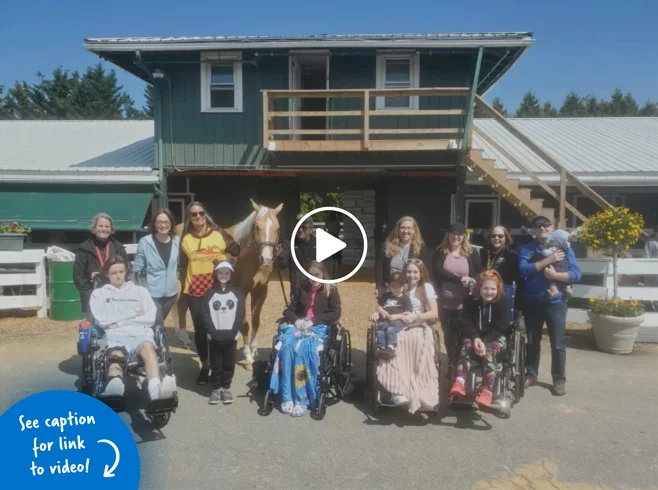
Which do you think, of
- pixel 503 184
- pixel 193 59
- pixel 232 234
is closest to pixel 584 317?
pixel 503 184

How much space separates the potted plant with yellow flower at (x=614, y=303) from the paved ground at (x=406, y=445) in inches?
58.0

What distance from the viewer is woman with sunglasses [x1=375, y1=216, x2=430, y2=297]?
17.3 feet

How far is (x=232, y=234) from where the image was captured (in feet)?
20.6

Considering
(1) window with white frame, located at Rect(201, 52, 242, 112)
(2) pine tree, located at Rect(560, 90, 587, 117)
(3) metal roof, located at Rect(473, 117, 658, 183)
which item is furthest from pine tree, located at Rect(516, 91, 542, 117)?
(1) window with white frame, located at Rect(201, 52, 242, 112)

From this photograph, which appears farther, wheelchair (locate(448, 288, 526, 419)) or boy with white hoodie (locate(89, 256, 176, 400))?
wheelchair (locate(448, 288, 526, 419))

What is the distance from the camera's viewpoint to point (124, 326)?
4.66 meters

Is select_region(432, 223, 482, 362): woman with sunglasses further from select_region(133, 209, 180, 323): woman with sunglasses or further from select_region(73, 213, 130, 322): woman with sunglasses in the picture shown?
select_region(73, 213, 130, 322): woman with sunglasses

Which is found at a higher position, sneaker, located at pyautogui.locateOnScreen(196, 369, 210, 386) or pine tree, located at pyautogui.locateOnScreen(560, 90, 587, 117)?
pine tree, located at pyautogui.locateOnScreen(560, 90, 587, 117)

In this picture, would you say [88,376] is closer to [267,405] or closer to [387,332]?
[267,405]

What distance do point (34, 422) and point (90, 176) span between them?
10.8 meters

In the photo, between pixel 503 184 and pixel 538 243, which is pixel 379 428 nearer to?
pixel 538 243

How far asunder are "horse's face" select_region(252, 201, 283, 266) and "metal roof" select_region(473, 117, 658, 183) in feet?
25.4

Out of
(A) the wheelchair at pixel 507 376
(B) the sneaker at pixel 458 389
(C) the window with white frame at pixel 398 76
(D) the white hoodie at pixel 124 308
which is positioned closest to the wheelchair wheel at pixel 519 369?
(A) the wheelchair at pixel 507 376

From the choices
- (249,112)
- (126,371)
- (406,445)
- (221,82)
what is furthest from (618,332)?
(221,82)
